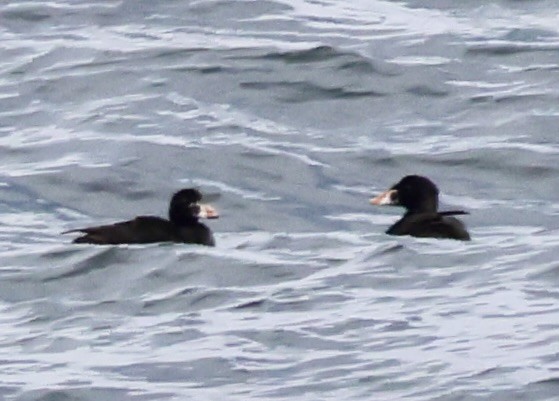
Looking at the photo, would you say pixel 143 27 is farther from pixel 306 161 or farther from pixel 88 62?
pixel 306 161

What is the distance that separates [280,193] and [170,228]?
2174 millimetres

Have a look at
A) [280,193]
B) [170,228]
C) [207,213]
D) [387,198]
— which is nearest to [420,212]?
[387,198]

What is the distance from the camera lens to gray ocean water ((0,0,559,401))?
9922mm

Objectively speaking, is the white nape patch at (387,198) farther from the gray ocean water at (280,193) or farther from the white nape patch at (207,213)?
the white nape patch at (207,213)

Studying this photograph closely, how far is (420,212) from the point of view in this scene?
13656 millimetres

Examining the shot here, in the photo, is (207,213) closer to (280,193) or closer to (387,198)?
(387,198)

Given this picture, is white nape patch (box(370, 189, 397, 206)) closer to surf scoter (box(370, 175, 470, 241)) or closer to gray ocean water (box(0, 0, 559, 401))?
surf scoter (box(370, 175, 470, 241))

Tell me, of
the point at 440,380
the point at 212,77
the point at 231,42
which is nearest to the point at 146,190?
the point at 212,77

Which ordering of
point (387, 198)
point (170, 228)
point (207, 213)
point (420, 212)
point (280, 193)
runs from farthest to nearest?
1. point (280, 193)
2. point (387, 198)
3. point (420, 212)
4. point (207, 213)
5. point (170, 228)

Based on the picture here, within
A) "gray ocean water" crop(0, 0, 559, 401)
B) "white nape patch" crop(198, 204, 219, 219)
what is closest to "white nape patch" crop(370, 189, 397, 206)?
"gray ocean water" crop(0, 0, 559, 401)

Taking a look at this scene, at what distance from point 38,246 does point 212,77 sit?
5.20 meters

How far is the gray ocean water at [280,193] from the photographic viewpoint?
992 cm

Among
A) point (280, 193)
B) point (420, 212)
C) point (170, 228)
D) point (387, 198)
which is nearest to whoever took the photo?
point (170, 228)

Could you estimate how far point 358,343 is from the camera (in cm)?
1020
